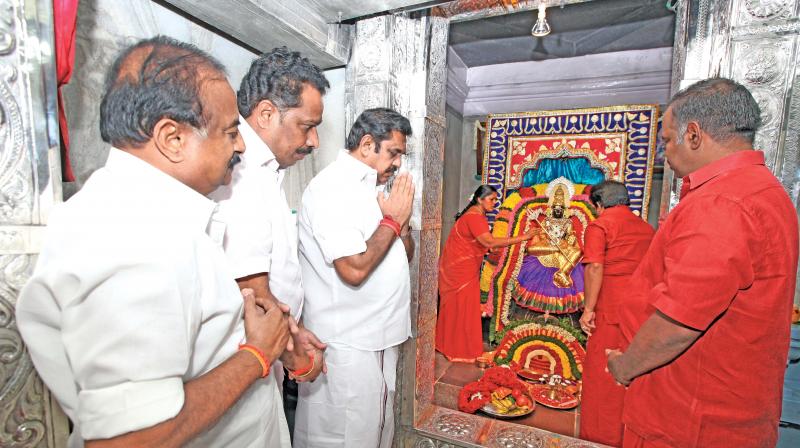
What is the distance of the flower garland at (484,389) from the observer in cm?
275

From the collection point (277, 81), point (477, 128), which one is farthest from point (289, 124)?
point (477, 128)

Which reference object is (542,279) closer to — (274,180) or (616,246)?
(616,246)

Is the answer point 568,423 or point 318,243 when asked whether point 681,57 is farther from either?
point 568,423

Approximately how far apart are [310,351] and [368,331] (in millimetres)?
376

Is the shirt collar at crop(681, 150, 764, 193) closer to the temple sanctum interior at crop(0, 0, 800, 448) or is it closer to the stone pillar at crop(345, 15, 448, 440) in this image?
the temple sanctum interior at crop(0, 0, 800, 448)

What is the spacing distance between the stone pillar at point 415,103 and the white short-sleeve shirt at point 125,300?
1446mm

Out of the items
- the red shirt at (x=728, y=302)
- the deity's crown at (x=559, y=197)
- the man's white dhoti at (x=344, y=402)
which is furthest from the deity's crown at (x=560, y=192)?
the man's white dhoti at (x=344, y=402)

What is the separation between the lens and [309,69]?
1429mm

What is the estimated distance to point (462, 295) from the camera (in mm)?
4102

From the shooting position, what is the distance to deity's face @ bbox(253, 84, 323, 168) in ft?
4.58

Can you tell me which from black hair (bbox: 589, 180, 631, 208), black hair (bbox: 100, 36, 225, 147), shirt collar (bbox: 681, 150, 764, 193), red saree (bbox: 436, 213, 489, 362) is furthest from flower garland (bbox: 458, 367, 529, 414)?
black hair (bbox: 100, 36, 225, 147)

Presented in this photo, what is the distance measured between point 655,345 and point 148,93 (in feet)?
5.11

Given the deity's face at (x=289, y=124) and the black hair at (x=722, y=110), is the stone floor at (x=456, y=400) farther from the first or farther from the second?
the deity's face at (x=289, y=124)

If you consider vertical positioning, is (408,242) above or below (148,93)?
below
